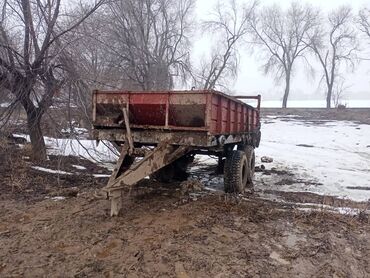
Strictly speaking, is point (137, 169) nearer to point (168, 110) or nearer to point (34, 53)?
point (168, 110)

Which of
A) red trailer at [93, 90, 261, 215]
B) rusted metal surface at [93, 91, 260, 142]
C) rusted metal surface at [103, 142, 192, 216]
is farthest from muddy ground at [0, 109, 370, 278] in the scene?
rusted metal surface at [93, 91, 260, 142]

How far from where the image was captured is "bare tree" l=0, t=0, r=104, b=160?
981 cm

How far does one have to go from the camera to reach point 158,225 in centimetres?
599

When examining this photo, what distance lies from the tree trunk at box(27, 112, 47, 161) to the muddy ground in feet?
9.03

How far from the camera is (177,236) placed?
18.2ft

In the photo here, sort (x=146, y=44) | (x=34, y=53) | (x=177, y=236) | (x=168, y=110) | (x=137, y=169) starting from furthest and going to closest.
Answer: (x=146, y=44) < (x=34, y=53) < (x=168, y=110) < (x=137, y=169) < (x=177, y=236)

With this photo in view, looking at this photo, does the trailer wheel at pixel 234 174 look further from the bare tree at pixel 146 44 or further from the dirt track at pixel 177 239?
the bare tree at pixel 146 44

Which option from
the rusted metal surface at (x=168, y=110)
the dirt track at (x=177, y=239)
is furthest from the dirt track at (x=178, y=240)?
the rusted metal surface at (x=168, y=110)

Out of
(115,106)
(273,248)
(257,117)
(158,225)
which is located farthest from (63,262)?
(257,117)

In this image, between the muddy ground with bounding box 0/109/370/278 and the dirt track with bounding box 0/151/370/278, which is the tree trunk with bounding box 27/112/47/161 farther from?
the dirt track with bounding box 0/151/370/278

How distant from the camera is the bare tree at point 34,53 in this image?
981 cm

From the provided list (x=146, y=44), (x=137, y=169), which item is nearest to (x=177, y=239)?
(x=137, y=169)

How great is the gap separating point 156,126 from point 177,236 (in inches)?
84.9

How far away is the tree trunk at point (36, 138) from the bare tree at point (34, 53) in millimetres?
70
